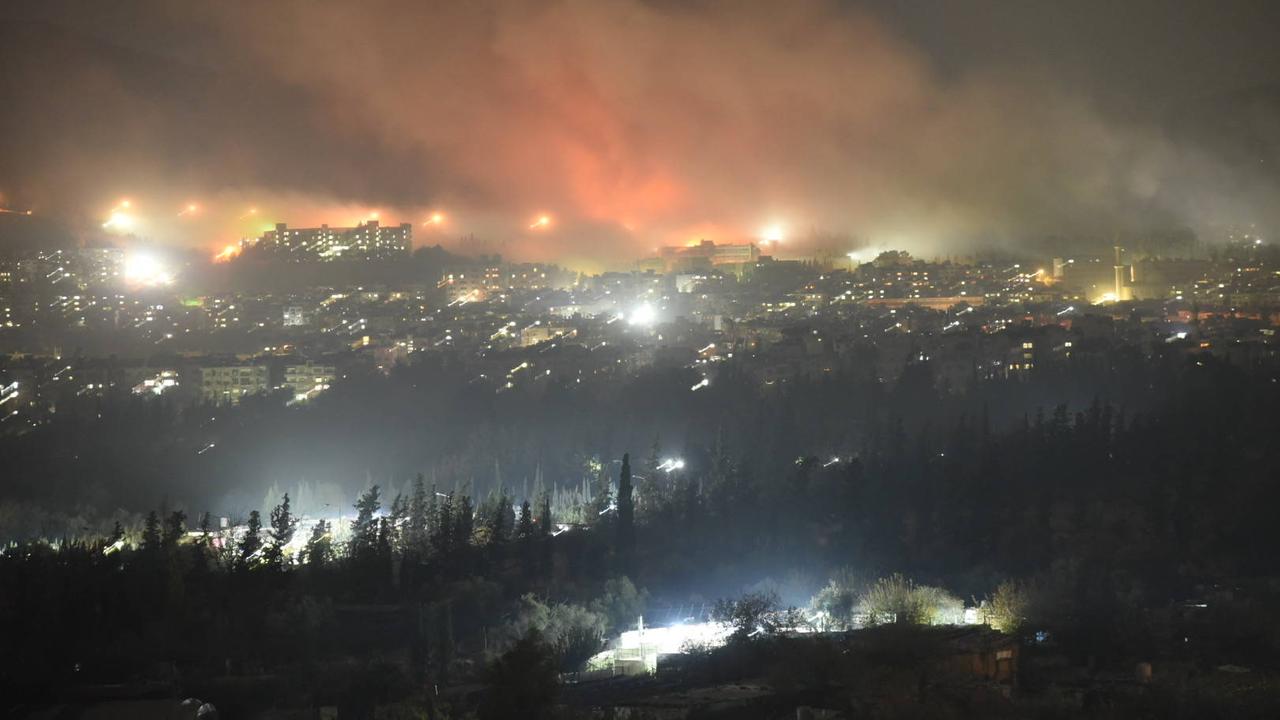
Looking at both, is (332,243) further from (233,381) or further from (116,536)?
(116,536)

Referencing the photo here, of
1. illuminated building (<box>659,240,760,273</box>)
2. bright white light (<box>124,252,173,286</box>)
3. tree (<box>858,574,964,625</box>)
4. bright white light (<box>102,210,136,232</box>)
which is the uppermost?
bright white light (<box>102,210,136,232</box>)

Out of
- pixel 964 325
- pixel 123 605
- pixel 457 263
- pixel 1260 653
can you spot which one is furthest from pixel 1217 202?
pixel 123 605

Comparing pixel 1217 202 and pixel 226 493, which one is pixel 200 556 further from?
pixel 1217 202

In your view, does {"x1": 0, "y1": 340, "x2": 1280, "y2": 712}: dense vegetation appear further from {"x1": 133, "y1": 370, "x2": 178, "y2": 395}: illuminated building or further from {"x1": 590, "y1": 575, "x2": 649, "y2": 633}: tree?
{"x1": 133, "y1": 370, "x2": 178, "y2": 395}: illuminated building

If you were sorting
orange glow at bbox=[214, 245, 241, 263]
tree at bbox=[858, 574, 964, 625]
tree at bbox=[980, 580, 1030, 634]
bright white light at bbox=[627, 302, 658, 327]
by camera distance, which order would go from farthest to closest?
1. orange glow at bbox=[214, 245, 241, 263]
2. bright white light at bbox=[627, 302, 658, 327]
3. tree at bbox=[858, 574, 964, 625]
4. tree at bbox=[980, 580, 1030, 634]

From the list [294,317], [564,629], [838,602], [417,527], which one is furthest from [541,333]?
[564,629]

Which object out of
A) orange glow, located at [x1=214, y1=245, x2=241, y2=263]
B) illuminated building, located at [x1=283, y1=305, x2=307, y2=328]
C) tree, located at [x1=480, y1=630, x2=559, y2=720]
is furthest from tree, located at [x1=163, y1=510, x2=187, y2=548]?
orange glow, located at [x1=214, y1=245, x2=241, y2=263]
